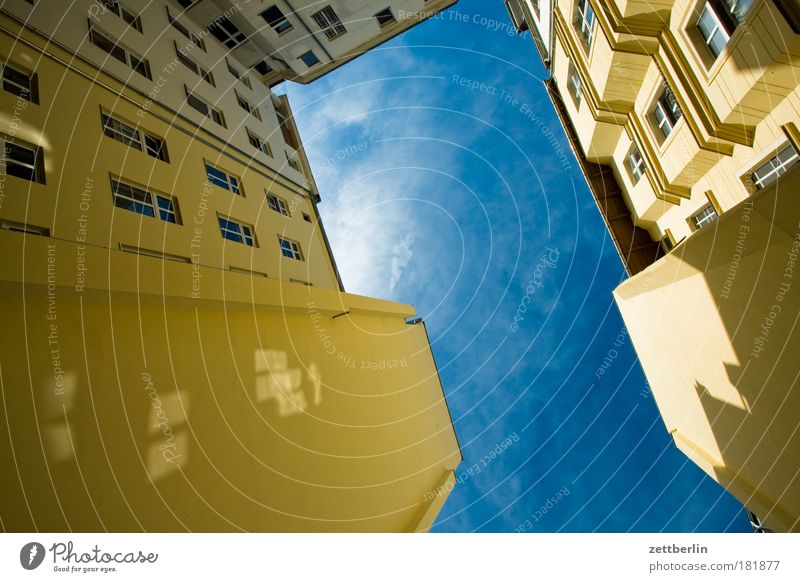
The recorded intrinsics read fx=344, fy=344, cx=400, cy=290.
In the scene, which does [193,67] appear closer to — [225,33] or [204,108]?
[204,108]

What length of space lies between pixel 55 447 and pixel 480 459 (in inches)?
854

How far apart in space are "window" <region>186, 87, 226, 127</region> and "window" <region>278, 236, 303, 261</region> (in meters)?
6.79

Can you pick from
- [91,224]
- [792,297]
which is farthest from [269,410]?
[792,297]

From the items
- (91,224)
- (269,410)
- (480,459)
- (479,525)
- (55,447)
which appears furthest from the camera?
(480,459)

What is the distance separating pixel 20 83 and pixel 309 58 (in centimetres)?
1933

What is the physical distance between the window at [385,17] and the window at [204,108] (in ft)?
46.1

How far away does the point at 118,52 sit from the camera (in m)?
13.4

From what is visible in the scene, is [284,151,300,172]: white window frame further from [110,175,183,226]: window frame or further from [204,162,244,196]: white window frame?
[110,175,183,226]: window frame

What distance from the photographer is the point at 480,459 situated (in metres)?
22.0

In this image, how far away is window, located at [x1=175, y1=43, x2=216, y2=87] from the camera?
17109 mm

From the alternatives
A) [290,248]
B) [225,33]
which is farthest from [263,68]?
[290,248]

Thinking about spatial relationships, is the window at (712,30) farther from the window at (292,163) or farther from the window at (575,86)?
the window at (292,163)

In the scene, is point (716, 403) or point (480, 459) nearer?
point (716, 403)
